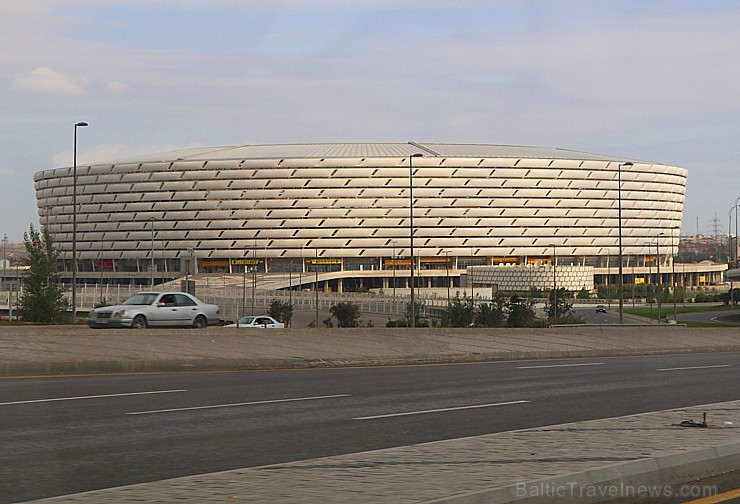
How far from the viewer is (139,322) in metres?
31.9

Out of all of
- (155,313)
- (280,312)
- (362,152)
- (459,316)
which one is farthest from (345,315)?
(362,152)

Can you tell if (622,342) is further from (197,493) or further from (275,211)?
(275,211)

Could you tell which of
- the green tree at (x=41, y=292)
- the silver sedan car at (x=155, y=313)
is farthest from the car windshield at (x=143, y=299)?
the green tree at (x=41, y=292)

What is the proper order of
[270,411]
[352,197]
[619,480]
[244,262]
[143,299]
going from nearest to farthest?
[619,480]
[270,411]
[143,299]
[352,197]
[244,262]

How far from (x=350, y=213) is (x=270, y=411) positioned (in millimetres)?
139879

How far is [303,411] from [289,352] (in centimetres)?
1066

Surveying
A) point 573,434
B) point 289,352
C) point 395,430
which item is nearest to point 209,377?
point 289,352

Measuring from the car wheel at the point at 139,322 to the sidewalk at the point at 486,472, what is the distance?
22919mm

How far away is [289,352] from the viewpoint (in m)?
24.3

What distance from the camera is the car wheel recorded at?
3169 centimetres

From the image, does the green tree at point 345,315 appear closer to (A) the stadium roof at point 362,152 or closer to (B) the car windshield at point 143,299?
(B) the car windshield at point 143,299

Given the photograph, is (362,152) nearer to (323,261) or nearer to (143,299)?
(323,261)

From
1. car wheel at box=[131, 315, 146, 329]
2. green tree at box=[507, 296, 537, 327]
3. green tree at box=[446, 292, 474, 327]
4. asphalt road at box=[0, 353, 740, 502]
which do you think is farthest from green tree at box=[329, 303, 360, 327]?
asphalt road at box=[0, 353, 740, 502]

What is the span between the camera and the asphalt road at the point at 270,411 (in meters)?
9.48
